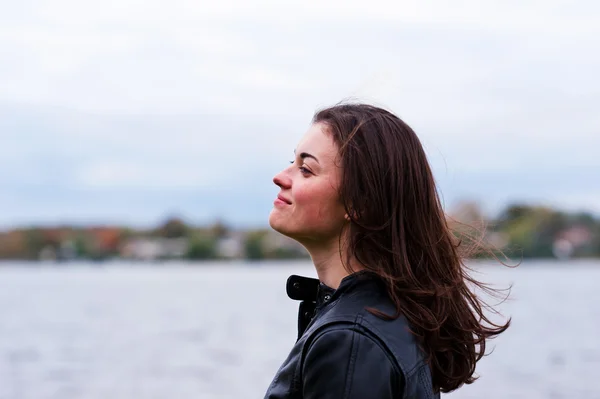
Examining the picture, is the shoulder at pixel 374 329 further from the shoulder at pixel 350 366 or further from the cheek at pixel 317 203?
the cheek at pixel 317 203

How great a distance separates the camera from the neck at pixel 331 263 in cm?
297

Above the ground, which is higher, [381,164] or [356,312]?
[381,164]

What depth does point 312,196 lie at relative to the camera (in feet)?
9.69

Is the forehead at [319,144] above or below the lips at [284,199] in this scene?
above

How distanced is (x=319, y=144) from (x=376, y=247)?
0.40 metres

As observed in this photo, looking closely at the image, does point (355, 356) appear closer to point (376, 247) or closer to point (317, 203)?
point (376, 247)

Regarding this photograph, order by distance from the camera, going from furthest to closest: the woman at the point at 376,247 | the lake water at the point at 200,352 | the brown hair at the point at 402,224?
the lake water at the point at 200,352 → the brown hair at the point at 402,224 → the woman at the point at 376,247

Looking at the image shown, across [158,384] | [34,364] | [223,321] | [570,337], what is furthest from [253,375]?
[223,321]

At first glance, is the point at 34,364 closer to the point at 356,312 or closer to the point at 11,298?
the point at 356,312

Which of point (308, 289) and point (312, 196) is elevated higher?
point (312, 196)

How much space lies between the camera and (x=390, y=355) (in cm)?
262

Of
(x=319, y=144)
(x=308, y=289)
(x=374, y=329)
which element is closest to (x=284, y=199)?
(x=319, y=144)

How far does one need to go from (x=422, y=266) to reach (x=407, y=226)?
145 mm

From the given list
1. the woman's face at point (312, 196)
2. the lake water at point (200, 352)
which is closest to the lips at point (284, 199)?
the woman's face at point (312, 196)
